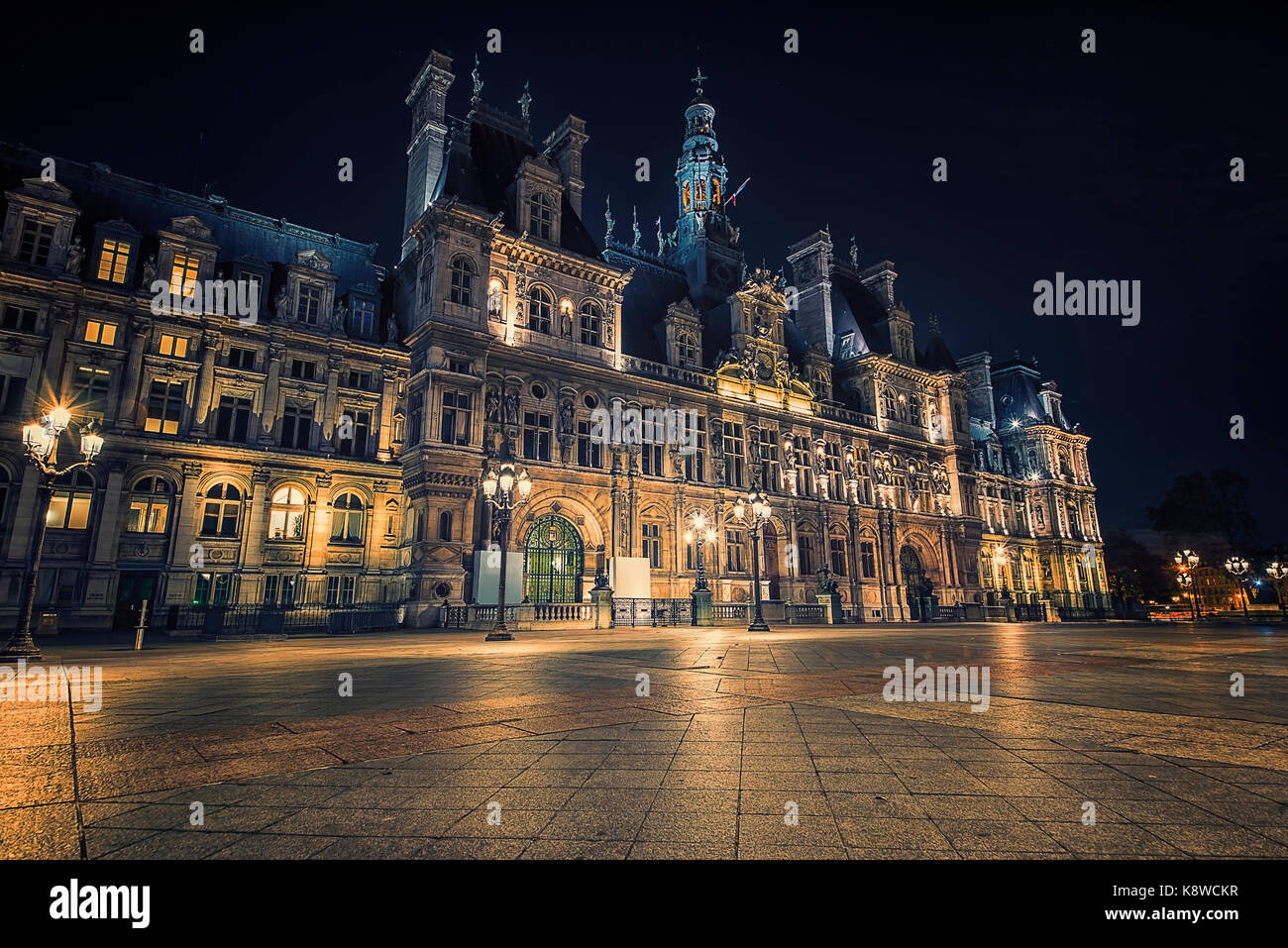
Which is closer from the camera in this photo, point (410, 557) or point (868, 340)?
point (410, 557)

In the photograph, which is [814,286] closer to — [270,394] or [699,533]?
[699,533]

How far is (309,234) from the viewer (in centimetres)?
3142

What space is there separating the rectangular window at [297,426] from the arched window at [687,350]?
18.8 metres

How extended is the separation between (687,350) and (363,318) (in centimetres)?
1709

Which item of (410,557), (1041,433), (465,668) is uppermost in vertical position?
(1041,433)

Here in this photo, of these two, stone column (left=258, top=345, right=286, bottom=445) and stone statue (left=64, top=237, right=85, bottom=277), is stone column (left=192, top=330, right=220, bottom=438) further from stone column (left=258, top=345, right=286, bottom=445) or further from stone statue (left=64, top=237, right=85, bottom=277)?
stone statue (left=64, top=237, right=85, bottom=277)

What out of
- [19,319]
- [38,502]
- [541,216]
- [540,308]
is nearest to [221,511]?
[19,319]

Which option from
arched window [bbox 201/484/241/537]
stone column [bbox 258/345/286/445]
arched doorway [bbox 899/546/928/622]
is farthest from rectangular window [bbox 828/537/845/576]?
arched window [bbox 201/484/241/537]

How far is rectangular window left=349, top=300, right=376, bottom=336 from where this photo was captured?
30.2 meters

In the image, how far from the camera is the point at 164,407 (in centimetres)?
2517

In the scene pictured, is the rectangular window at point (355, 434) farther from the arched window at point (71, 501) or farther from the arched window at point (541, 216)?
the arched window at point (541, 216)
